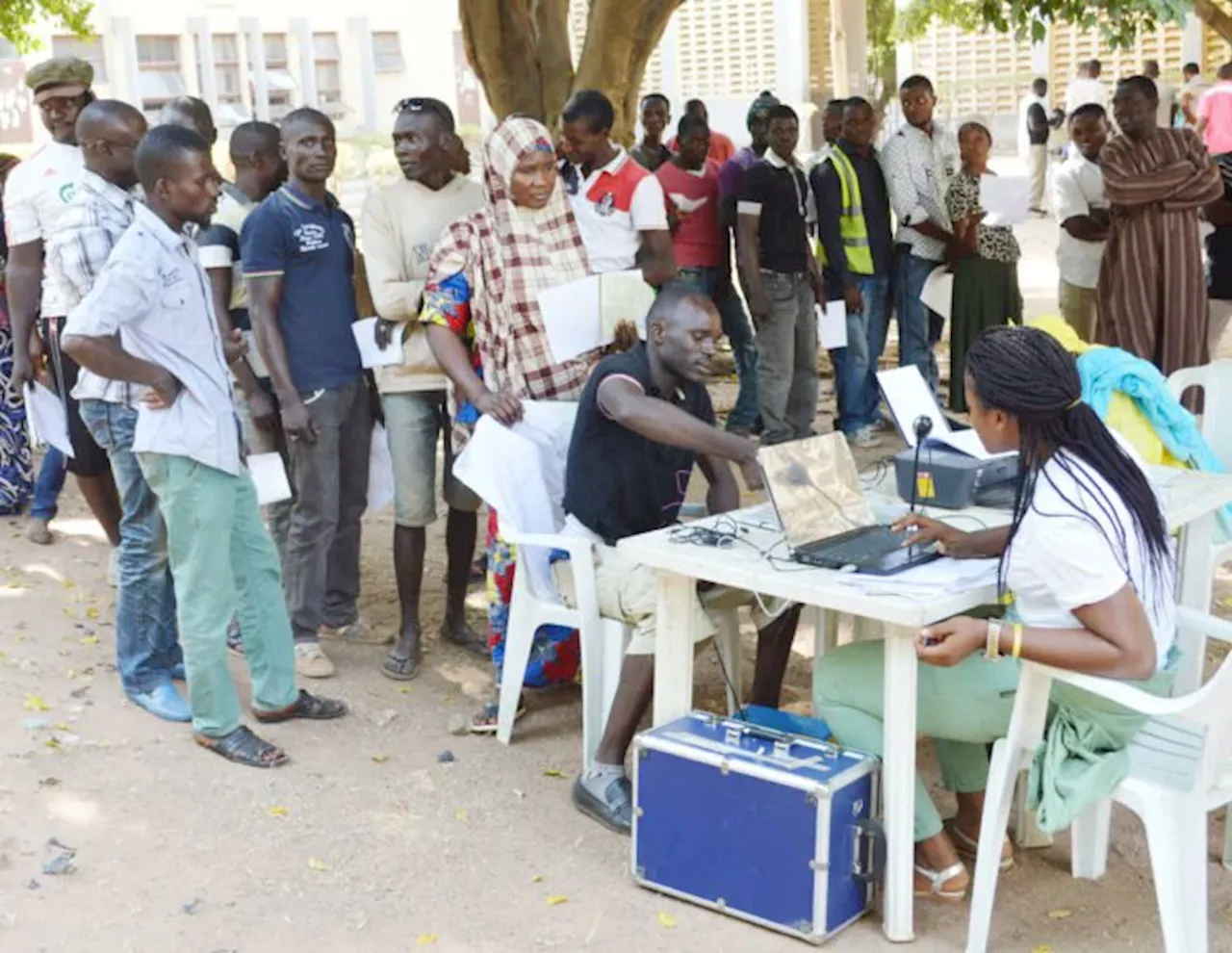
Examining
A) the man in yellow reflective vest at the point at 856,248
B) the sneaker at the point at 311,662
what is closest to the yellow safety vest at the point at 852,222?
the man in yellow reflective vest at the point at 856,248

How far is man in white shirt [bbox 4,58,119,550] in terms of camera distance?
606 centimetres

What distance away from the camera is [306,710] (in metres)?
5.19

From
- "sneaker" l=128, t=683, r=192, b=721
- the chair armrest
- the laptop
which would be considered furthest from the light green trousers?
"sneaker" l=128, t=683, r=192, b=721

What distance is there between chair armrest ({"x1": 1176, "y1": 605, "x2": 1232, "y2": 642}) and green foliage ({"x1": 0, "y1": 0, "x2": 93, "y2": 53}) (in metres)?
9.91

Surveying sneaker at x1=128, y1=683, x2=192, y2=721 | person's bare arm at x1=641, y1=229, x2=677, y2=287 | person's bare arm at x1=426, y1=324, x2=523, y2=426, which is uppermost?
person's bare arm at x1=641, y1=229, x2=677, y2=287

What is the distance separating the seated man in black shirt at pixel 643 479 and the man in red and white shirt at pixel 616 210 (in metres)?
1.38

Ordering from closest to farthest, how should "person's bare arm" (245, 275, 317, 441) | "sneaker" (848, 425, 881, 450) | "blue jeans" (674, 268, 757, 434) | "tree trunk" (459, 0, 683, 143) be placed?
"person's bare arm" (245, 275, 317, 441) → "sneaker" (848, 425, 881, 450) → "blue jeans" (674, 268, 757, 434) → "tree trunk" (459, 0, 683, 143)

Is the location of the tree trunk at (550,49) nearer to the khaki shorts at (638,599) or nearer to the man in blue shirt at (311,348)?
the man in blue shirt at (311,348)

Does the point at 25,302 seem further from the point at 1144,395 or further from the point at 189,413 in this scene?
the point at 1144,395

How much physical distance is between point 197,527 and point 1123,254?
15.6 feet

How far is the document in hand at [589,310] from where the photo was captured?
16.8 ft

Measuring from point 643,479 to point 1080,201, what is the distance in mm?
5059

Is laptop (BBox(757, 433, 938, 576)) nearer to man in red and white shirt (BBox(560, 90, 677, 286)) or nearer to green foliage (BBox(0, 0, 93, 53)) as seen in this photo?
man in red and white shirt (BBox(560, 90, 677, 286))

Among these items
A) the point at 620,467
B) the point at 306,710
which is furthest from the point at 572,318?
the point at 306,710
